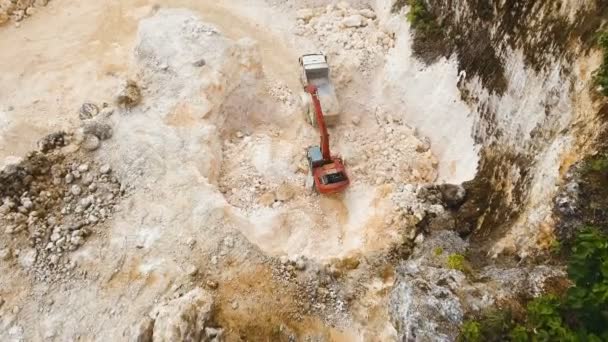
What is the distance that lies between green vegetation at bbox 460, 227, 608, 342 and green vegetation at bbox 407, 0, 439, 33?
41.7ft

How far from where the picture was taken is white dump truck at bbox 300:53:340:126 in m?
20.8

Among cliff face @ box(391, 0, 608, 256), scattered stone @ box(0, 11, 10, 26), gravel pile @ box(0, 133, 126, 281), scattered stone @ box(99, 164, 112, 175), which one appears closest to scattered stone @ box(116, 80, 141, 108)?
gravel pile @ box(0, 133, 126, 281)

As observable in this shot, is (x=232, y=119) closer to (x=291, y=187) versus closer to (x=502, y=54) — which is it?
(x=291, y=187)

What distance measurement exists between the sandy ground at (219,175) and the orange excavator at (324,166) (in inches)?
28.5

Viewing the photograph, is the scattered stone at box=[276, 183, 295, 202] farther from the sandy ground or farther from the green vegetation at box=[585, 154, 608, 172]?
the green vegetation at box=[585, 154, 608, 172]

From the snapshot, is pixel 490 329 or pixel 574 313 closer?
pixel 574 313

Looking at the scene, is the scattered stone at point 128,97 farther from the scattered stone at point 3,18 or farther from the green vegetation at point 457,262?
the green vegetation at point 457,262

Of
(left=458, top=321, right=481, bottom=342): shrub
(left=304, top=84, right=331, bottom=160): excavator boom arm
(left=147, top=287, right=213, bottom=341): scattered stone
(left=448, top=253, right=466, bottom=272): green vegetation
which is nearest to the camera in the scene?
(left=458, top=321, right=481, bottom=342): shrub

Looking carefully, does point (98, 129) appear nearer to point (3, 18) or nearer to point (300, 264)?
point (300, 264)

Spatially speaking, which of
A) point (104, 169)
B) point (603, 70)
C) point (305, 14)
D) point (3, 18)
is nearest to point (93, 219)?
point (104, 169)

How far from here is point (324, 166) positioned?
62.0 feet

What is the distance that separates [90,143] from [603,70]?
56.0 feet

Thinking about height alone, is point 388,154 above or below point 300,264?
above

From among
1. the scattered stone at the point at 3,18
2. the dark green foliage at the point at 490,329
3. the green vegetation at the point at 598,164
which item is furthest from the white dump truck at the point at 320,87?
the scattered stone at the point at 3,18
